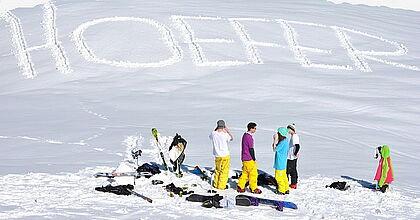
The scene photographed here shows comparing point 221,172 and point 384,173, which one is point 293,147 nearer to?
point 221,172

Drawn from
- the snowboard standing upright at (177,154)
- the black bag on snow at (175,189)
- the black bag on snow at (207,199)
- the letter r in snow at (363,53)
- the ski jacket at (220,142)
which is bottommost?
the black bag on snow at (207,199)

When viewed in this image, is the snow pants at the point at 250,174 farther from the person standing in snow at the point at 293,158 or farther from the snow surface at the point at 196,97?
the person standing in snow at the point at 293,158

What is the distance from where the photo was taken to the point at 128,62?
95.2 feet

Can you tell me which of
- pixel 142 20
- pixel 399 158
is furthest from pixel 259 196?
pixel 142 20

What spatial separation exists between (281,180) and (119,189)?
3.36 m

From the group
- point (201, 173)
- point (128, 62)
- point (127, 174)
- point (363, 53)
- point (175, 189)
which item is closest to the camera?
point (175, 189)

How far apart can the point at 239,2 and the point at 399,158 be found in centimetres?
3416

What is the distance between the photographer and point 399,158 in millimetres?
14914

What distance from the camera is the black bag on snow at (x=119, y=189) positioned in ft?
31.7

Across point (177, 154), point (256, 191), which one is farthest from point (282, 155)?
point (177, 154)

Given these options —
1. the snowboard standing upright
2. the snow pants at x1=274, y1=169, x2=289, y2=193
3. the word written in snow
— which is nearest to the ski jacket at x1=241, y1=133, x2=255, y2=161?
the snow pants at x1=274, y1=169, x2=289, y2=193

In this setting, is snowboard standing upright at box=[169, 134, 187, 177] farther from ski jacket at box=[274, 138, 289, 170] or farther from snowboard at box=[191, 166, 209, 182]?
ski jacket at box=[274, 138, 289, 170]

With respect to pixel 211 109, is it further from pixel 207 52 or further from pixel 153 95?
pixel 207 52

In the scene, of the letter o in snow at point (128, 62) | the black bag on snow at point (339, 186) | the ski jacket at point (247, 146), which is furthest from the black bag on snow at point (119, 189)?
the letter o in snow at point (128, 62)
